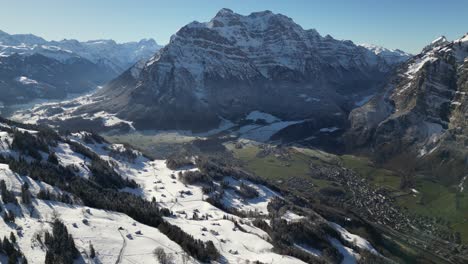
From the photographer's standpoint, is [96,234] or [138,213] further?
[138,213]

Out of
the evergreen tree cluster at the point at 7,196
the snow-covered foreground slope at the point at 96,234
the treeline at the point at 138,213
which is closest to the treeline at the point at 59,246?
the snow-covered foreground slope at the point at 96,234

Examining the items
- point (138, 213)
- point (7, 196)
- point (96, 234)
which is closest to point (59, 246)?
point (96, 234)

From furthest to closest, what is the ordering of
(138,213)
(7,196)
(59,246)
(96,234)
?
(138,213), (7,196), (96,234), (59,246)

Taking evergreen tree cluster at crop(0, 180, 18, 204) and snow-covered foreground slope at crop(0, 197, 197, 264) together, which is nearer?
snow-covered foreground slope at crop(0, 197, 197, 264)

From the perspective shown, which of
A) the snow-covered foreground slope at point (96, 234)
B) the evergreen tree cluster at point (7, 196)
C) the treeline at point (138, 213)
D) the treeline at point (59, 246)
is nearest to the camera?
the treeline at point (59, 246)

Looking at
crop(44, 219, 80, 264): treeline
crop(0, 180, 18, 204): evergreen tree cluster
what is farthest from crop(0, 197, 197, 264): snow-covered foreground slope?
crop(0, 180, 18, 204): evergreen tree cluster

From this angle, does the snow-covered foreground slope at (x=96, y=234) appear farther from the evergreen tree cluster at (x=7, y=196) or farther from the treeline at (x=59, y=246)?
the evergreen tree cluster at (x=7, y=196)

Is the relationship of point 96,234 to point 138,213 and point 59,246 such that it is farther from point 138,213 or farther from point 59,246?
point 138,213

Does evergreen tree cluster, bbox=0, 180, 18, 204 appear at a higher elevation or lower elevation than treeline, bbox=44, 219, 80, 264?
higher

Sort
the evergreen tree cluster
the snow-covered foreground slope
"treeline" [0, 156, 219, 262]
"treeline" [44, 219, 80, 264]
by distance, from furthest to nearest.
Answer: the evergreen tree cluster → "treeline" [0, 156, 219, 262] → the snow-covered foreground slope → "treeline" [44, 219, 80, 264]

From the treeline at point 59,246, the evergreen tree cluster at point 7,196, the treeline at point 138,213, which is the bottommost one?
the treeline at point 138,213

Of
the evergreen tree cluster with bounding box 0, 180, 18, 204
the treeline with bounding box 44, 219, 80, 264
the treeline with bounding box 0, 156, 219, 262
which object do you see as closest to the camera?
the treeline with bounding box 44, 219, 80, 264

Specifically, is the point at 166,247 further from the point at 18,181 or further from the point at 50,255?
the point at 18,181

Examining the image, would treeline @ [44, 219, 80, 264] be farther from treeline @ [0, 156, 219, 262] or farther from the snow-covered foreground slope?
treeline @ [0, 156, 219, 262]
